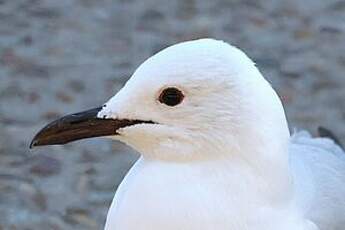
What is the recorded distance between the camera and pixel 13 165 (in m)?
3.72

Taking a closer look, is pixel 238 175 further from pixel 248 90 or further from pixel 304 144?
pixel 304 144

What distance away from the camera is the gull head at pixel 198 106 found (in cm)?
219

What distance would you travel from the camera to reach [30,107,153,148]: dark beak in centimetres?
226

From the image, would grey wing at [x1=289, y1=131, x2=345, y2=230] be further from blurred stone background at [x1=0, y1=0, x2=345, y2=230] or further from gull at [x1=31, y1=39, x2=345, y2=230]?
blurred stone background at [x1=0, y1=0, x2=345, y2=230]

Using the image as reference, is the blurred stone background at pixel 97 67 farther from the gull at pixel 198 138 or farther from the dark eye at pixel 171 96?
the dark eye at pixel 171 96

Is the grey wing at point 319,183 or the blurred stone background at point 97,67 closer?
the grey wing at point 319,183

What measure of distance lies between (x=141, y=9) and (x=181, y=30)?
23cm

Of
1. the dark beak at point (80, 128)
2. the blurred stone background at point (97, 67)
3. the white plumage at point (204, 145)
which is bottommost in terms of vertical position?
the white plumage at point (204, 145)

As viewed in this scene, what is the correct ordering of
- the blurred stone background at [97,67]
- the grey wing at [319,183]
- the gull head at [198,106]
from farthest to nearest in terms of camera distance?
the blurred stone background at [97,67]
the grey wing at [319,183]
the gull head at [198,106]

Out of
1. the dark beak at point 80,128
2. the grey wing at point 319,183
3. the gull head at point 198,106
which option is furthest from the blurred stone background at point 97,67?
the gull head at point 198,106

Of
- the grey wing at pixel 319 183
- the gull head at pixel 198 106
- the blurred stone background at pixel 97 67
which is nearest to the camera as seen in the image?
the gull head at pixel 198 106

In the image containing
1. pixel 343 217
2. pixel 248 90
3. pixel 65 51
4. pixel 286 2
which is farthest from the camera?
pixel 286 2

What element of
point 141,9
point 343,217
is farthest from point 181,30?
point 343,217

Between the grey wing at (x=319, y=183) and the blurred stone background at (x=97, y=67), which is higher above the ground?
the blurred stone background at (x=97, y=67)
